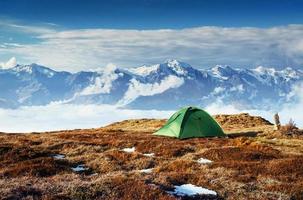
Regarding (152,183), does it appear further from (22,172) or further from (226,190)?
(22,172)

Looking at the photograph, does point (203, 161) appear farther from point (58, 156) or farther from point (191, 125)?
point (191, 125)

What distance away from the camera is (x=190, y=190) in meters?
17.9

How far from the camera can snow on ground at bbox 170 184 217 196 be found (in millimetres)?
17250

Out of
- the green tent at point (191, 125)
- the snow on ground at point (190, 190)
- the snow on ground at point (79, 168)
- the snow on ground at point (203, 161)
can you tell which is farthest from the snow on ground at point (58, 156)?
the green tent at point (191, 125)

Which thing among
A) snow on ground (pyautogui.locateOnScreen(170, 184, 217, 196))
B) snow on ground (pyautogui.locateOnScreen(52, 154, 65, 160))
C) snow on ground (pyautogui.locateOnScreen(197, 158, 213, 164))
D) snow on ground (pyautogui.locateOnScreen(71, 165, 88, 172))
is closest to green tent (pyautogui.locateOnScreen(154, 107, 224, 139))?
snow on ground (pyautogui.locateOnScreen(52, 154, 65, 160))

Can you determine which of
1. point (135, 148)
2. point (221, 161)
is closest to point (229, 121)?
point (135, 148)

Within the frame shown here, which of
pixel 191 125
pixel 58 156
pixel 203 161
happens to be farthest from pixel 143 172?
pixel 191 125

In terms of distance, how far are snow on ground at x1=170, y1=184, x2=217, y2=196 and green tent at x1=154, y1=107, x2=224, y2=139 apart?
23.2m

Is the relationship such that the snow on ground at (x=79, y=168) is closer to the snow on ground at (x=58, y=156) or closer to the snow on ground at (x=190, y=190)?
the snow on ground at (x=58, y=156)

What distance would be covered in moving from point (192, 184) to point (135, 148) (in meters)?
14.4

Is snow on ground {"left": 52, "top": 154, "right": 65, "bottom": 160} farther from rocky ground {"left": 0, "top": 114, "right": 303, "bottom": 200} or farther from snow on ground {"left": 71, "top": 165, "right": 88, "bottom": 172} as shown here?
snow on ground {"left": 71, "top": 165, "right": 88, "bottom": 172}

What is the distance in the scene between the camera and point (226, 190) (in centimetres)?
1817

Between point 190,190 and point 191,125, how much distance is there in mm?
25112

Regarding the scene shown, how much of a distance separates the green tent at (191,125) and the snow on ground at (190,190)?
2322 cm
